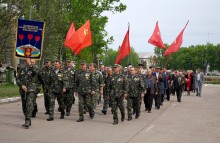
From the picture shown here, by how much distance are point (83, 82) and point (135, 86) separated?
1994 millimetres

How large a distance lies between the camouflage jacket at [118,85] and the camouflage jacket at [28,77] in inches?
101

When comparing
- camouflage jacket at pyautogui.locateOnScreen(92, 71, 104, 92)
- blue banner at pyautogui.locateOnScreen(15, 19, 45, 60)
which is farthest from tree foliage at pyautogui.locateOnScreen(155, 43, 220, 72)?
camouflage jacket at pyautogui.locateOnScreen(92, 71, 104, 92)

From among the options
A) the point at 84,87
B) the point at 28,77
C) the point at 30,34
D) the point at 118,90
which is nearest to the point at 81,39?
the point at 30,34

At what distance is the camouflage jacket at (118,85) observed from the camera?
474 inches

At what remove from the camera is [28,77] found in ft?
35.0

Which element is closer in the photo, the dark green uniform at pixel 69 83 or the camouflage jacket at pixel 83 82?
the camouflage jacket at pixel 83 82

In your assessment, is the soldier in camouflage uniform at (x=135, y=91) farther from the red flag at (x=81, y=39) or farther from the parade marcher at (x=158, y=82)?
the parade marcher at (x=158, y=82)

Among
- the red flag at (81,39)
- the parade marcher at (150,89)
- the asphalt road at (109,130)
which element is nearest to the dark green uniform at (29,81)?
the asphalt road at (109,130)

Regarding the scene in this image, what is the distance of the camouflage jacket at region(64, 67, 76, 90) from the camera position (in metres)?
12.6

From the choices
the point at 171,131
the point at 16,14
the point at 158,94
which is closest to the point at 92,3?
the point at 16,14

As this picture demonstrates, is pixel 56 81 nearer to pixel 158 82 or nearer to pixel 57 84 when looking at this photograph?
pixel 57 84

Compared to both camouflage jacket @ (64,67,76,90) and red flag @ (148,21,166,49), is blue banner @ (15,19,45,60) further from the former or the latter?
red flag @ (148,21,166,49)

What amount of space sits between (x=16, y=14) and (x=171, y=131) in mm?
12367

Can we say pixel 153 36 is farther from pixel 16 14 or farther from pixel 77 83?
pixel 77 83
